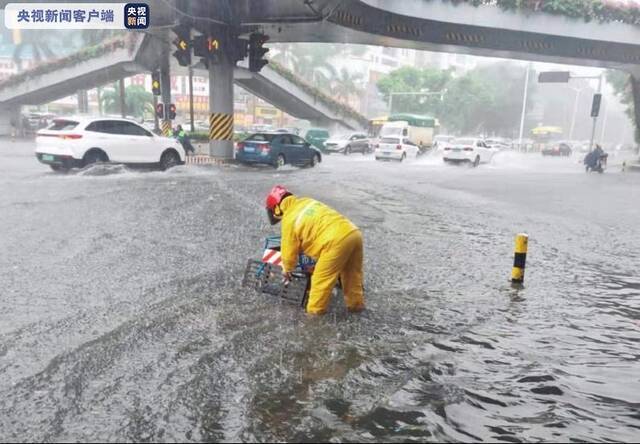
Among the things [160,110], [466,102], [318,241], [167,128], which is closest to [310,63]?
[466,102]

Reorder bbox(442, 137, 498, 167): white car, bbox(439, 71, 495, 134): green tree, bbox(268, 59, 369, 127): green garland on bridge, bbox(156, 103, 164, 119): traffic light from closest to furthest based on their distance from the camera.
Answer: bbox(156, 103, 164, 119): traffic light
bbox(442, 137, 498, 167): white car
bbox(268, 59, 369, 127): green garland on bridge
bbox(439, 71, 495, 134): green tree

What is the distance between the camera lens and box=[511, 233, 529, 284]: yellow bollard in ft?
21.2

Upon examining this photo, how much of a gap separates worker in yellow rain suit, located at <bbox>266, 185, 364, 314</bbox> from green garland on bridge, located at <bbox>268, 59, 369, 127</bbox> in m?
29.8

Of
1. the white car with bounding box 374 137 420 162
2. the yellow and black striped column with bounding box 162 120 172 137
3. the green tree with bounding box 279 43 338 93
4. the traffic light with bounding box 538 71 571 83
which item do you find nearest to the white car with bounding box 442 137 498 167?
the white car with bounding box 374 137 420 162

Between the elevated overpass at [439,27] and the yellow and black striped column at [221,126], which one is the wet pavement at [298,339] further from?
the yellow and black striped column at [221,126]

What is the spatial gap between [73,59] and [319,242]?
32833mm

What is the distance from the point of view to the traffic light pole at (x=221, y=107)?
20.2 metres

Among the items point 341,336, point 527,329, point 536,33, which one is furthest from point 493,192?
point 341,336

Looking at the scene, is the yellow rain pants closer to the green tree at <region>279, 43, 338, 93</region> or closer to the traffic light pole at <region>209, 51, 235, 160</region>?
the traffic light pole at <region>209, 51, 235, 160</region>

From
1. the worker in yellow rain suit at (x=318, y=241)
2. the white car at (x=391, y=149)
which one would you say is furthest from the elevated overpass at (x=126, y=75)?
the worker in yellow rain suit at (x=318, y=241)

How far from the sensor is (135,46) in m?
29.5

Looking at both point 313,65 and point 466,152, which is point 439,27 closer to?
point 466,152

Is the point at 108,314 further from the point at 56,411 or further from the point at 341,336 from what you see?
the point at 341,336

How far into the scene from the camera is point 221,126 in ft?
67.4
